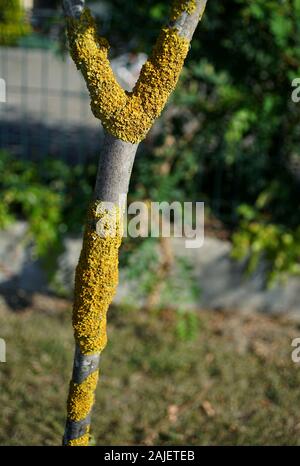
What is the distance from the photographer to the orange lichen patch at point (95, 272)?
2314mm

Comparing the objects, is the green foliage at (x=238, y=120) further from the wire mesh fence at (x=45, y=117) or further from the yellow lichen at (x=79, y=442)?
the yellow lichen at (x=79, y=442)

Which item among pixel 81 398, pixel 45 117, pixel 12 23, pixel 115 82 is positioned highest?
pixel 45 117

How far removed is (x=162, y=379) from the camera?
3.99 metres

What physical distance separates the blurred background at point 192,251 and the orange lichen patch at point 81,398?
3.51 ft

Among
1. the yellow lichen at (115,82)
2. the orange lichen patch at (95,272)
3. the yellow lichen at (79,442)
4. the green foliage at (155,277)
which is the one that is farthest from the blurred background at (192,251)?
the yellow lichen at (115,82)

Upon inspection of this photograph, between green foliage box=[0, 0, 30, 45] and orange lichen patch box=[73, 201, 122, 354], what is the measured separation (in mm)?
2860

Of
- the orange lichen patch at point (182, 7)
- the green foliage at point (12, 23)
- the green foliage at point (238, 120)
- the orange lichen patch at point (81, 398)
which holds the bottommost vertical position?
the orange lichen patch at point (81, 398)

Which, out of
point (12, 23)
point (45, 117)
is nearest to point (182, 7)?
point (12, 23)

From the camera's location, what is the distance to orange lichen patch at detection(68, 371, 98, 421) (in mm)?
2545

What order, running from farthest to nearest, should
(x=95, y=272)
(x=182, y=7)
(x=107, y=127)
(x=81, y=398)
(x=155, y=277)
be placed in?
(x=155, y=277), (x=81, y=398), (x=95, y=272), (x=107, y=127), (x=182, y=7)

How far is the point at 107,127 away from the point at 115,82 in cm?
16

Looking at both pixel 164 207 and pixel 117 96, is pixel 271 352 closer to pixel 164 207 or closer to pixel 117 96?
pixel 164 207

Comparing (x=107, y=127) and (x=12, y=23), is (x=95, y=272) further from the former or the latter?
(x=12, y=23)
